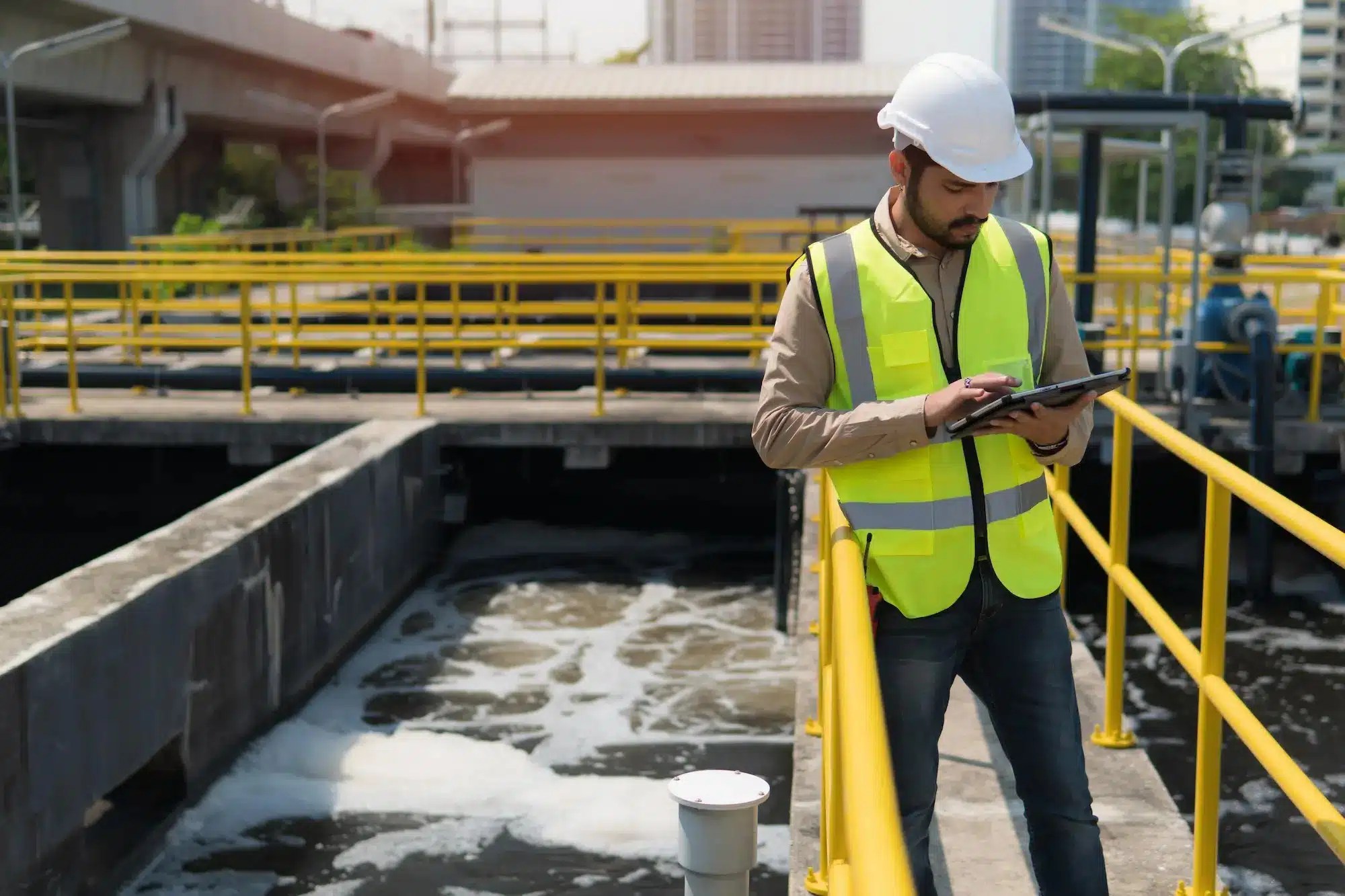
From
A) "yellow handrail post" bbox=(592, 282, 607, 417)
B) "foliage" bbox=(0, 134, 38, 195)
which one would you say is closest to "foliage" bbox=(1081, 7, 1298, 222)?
"foliage" bbox=(0, 134, 38, 195)

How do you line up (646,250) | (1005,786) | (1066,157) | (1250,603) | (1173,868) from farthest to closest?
(646,250) → (1066,157) → (1250,603) → (1005,786) → (1173,868)

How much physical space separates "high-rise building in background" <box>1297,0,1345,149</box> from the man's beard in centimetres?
12995

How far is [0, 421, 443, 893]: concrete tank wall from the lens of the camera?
17.4 ft

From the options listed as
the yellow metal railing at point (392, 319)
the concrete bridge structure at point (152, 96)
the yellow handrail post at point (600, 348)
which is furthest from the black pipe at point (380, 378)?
the concrete bridge structure at point (152, 96)

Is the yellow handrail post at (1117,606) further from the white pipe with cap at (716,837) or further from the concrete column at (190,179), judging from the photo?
the concrete column at (190,179)

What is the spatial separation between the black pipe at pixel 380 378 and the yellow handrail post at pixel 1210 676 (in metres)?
10.3

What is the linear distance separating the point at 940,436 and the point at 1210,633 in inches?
36.9

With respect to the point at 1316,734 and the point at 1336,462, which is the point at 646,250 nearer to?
the point at 1336,462

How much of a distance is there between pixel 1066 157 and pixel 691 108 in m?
20.1

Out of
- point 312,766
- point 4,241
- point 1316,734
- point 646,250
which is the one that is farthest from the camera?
point 4,241

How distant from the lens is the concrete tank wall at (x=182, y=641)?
208 inches

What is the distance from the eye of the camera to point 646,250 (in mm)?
29828

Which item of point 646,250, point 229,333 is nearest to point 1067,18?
point 646,250

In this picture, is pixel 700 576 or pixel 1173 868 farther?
pixel 700 576
